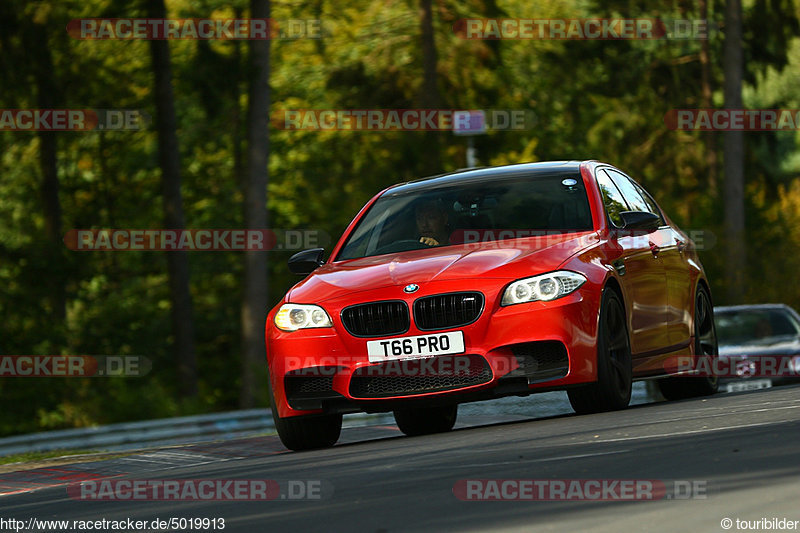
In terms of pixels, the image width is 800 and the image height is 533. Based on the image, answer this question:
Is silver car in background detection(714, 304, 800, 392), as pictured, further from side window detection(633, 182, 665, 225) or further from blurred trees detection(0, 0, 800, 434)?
blurred trees detection(0, 0, 800, 434)

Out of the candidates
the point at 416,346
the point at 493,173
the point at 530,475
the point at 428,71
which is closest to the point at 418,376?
the point at 416,346

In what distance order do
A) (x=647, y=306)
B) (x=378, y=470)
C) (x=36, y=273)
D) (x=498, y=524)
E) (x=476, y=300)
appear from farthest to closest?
(x=36, y=273) → (x=647, y=306) → (x=476, y=300) → (x=378, y=470) → (x=498, y=524)

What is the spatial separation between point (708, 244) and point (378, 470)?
76.5ft

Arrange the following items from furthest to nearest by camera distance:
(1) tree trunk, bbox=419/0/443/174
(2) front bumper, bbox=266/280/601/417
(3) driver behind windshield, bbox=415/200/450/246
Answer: (1) tree trunk, bbox=419/0/443/174 < (3) driver behind windshield, bbox=415/200/450/246 < (2) front bumper, bbox=266/280/601/417

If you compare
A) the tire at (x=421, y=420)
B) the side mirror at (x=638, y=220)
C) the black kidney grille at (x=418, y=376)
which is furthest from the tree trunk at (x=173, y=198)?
the black kidney grille at (x=418, y=376)

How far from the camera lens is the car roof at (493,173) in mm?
10508

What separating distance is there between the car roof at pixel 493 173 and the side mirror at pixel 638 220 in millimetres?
574

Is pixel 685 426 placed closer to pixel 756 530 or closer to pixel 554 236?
pixel 554 236

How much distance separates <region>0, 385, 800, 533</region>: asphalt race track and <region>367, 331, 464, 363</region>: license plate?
0.54 m

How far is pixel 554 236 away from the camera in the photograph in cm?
972

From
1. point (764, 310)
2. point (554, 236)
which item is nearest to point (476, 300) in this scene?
point (554, 236)

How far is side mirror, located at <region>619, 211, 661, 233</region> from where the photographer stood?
10.0 m

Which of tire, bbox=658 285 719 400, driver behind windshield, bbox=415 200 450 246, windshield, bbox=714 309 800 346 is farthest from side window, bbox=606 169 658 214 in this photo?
windshield, bbox=714 309 800 346

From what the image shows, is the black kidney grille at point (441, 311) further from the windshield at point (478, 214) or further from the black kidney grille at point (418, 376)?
the windshield at point (478, 214)
